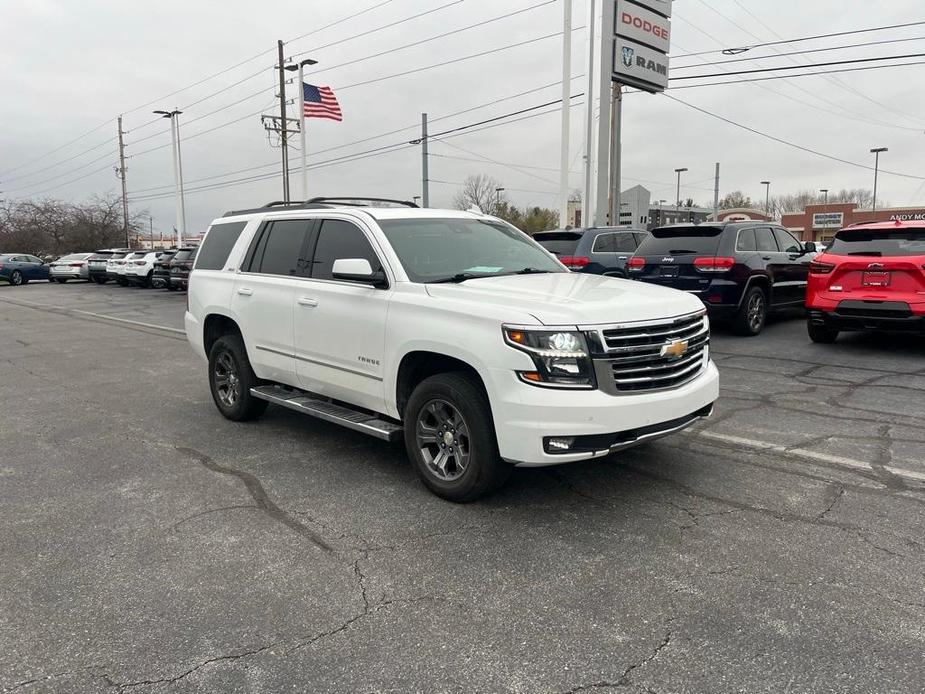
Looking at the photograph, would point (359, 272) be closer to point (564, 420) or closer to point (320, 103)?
point (564, 420)

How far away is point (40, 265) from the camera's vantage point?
116 ft

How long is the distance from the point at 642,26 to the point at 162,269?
64.6 feet

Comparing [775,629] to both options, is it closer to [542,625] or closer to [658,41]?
[542,625]

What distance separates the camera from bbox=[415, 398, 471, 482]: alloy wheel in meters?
4.23

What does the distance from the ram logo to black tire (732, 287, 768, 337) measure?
1348 cm

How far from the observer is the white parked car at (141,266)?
1121 inches

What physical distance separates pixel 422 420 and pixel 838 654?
255 cm

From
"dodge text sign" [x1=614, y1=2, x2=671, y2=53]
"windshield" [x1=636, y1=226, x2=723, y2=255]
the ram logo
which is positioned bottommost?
"windshield" [x1=636, y1=226, x2=723, y2=255]

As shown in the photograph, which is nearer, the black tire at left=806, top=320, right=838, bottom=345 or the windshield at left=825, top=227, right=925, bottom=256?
the windshield at left=825, top=227, right=925, bottom=256

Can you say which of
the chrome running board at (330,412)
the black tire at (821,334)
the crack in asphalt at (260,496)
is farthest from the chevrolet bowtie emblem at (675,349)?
the black tire at (821,334)

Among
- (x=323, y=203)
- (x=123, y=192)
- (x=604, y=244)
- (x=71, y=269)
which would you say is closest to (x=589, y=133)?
(x=604, y=244)

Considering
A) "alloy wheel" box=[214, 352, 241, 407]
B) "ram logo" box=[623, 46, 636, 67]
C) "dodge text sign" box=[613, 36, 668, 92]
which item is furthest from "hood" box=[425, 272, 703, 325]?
"ram logo" box=[623, 46, 636, 67]

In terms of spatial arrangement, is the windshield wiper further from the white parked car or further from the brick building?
the brick building

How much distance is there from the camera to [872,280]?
346 inches
